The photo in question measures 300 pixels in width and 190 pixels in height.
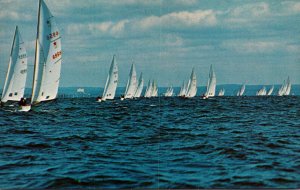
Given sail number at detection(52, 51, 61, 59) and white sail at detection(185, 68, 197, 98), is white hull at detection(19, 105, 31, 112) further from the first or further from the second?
white sail at detection(185, 68, 197, 98)

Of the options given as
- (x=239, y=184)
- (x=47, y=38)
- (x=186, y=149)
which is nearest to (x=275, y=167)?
(x=239, y=184)

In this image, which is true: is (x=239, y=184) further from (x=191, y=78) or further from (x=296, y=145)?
(x=191, y=78)

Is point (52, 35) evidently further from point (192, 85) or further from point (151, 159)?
point (192, 85)

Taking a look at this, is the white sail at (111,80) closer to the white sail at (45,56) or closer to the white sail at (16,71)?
the white sail at (16,71)

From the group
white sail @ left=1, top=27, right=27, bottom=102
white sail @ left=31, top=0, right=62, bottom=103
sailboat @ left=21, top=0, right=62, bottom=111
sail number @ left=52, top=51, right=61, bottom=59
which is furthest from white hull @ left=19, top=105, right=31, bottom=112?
white sail @ left=1, top=27, right=27, bottom=102

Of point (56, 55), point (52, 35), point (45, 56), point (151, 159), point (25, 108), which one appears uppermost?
point (52, 35)

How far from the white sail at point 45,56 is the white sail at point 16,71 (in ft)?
48.1

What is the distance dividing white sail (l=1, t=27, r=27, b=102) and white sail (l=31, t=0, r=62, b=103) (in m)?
14.6

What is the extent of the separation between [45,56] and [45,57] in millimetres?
92

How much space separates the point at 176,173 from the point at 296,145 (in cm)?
831

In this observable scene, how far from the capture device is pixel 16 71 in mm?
53438

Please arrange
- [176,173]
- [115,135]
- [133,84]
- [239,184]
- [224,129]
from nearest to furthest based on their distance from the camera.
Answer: [239,184] → [176,173] → [115,135] → [224,129] → [133,84]

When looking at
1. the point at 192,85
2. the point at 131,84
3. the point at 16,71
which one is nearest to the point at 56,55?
the point at 16,71

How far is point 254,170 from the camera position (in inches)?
599
